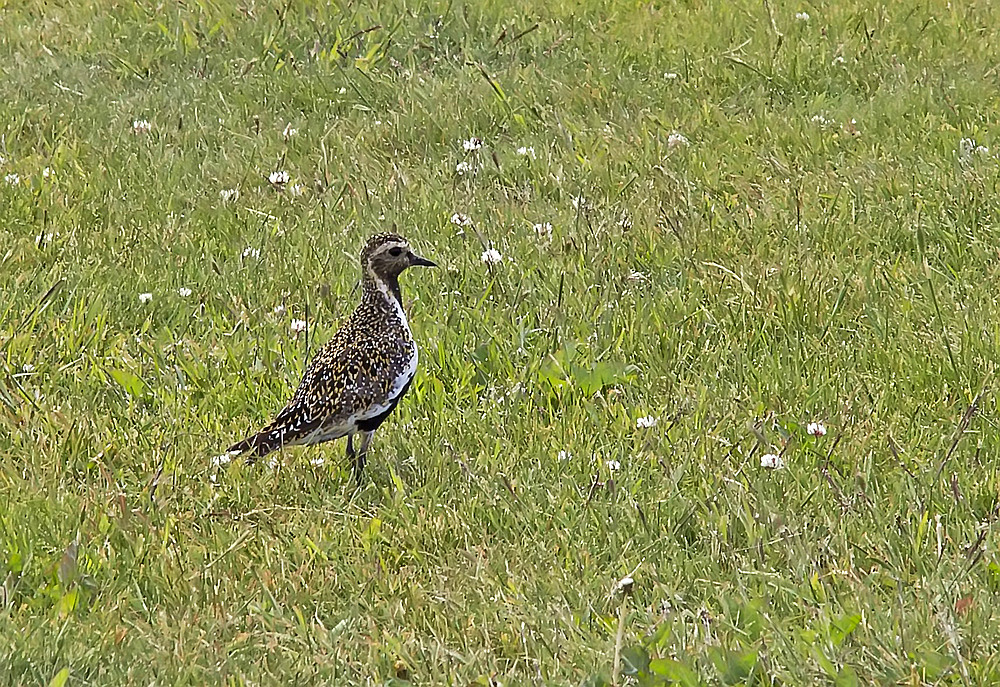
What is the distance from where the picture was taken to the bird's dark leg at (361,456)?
15.7ft

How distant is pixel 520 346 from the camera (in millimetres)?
5684

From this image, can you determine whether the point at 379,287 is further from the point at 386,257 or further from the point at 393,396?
the point at 393,396

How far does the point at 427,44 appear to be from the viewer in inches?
395

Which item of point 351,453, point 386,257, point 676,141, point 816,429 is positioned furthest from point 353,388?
point 676,141

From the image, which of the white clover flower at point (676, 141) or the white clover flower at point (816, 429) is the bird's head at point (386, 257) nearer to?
the white clover flower at point (816, 429)

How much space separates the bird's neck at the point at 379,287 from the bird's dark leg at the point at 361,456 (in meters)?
0.66

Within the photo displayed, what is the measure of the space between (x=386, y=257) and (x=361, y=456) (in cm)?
98

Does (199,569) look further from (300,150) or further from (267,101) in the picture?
(267,101)

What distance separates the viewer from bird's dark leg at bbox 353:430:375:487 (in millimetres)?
4785

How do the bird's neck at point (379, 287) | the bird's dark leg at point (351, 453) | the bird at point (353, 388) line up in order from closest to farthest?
1. the bird at point (353, 388)
2. the bird's dark leg at point (351, 453)
3. the bird's neck at point (379, 287)

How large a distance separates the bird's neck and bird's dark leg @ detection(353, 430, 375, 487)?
66 cm

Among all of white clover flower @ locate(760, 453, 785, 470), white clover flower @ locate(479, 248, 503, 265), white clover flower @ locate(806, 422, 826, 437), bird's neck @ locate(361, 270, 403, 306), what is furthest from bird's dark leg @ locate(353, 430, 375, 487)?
white clover flower @ locate(479, 248, 503, 265)

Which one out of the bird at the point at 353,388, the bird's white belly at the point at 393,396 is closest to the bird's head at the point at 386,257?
the bird at the point at 353,388

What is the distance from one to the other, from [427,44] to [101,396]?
209 inches
